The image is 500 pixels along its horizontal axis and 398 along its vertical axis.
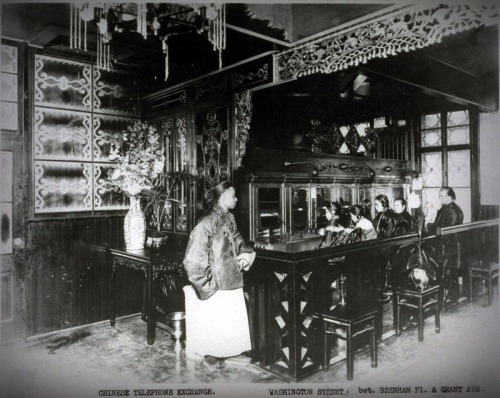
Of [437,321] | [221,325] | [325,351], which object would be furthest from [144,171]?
[437,321]

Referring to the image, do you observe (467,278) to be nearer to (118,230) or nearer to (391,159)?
(391,159)

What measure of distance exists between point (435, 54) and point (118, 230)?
11.7ft

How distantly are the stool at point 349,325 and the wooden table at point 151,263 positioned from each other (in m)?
1.34

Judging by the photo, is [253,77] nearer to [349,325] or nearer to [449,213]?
[349,325]

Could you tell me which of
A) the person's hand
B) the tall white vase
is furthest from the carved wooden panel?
the person's hand

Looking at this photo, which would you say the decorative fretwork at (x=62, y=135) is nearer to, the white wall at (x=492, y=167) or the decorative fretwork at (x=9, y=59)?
the decorative fretwork at (x=9, y=59)

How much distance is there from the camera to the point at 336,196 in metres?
5.44

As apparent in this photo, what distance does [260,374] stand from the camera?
2779mm

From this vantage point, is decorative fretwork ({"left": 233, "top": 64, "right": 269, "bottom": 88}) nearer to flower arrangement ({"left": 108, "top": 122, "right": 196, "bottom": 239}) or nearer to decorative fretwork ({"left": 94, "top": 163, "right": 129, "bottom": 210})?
flower arrangement ({"left": 108, "top": 122, "right": 196, "bottom": 239})

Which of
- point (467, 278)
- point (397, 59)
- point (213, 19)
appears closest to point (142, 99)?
point (213, 19)

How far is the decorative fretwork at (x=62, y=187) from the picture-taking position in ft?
12.2

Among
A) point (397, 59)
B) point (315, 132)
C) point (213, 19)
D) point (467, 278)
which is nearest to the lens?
point (213, 19)

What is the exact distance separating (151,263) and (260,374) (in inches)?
49.8

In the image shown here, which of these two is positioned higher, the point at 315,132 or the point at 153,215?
the point at 315,132
